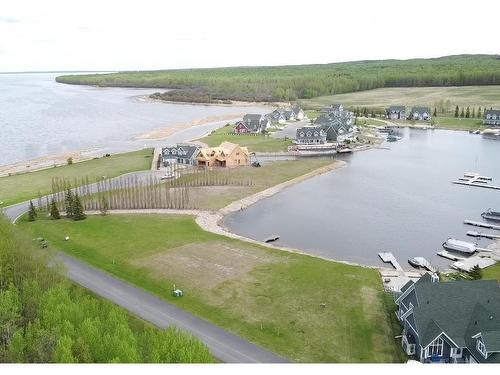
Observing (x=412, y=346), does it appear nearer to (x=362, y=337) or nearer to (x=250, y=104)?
(x=362, y=337)

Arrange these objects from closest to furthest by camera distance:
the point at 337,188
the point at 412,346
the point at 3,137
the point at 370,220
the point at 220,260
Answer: the point at 412,346 < the point at 220,260 < the point at 370,220 < the point at 337,188 < the point at 3,137

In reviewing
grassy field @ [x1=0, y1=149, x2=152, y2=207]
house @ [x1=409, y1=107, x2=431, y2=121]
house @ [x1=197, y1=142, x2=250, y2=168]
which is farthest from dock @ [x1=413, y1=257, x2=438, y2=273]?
house @ [x1=409, y1=107, x2=431, y2=121]

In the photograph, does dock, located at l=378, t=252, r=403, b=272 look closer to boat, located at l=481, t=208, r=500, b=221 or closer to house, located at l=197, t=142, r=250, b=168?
boat, located at l=481, t=208, r=500, b=221

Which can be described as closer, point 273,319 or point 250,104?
point 273,319

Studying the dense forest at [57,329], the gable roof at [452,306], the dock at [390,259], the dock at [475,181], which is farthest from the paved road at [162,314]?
the dock at [475,181]

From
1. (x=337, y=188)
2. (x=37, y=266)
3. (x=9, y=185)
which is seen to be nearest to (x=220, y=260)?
(x=37, y=266)

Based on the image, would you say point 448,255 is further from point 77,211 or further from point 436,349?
point 77,211
